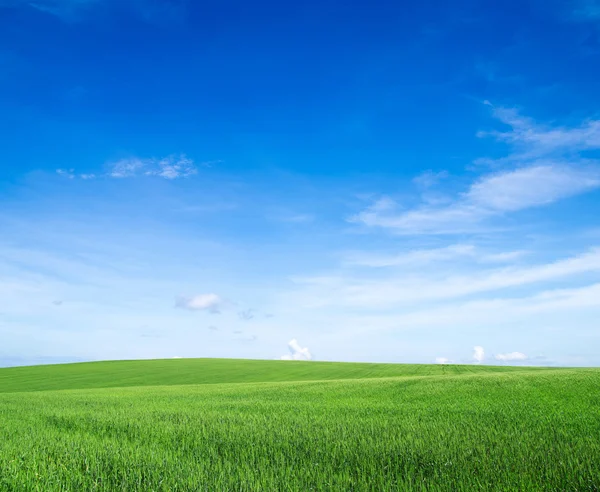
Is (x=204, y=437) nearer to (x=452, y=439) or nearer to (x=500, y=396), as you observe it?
(x=452, y=439)

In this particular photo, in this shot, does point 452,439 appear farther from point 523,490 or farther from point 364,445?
point 523,490

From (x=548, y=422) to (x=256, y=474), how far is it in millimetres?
8031

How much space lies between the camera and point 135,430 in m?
11.9

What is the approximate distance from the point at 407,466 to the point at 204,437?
5140 mm

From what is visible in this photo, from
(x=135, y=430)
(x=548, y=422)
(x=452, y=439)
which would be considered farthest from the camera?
(x=135, y=430)

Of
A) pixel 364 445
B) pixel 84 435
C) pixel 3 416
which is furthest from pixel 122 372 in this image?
Answer: pixel 364 445

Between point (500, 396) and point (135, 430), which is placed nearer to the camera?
point (135, 430)

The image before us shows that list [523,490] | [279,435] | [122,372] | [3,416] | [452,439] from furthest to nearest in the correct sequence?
1. [122,372]
2. [3,416]
3. [279,435]
4. [452,439]
5. [523,490]

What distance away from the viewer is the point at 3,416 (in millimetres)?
17172

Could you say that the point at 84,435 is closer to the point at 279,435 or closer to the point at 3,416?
the point at 279,435

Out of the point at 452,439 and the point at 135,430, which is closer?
the point at 452,439

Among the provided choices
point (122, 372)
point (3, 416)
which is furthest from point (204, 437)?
point (122, 372)

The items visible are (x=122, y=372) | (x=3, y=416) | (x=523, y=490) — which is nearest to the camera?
(x=523, y=490)

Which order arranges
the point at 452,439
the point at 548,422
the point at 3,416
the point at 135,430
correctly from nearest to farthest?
the point at 452,439 < the point at 548,422 < the point at 135,430 < the point at 3,416
